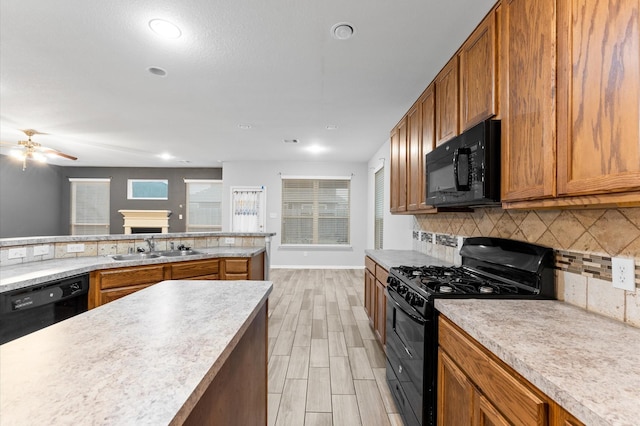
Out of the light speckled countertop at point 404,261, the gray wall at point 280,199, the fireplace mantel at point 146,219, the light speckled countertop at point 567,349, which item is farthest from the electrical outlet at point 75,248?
the fireplace mantel at point 146,219

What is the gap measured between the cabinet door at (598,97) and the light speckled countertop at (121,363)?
1301mm

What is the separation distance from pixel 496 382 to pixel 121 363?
3.76 feet

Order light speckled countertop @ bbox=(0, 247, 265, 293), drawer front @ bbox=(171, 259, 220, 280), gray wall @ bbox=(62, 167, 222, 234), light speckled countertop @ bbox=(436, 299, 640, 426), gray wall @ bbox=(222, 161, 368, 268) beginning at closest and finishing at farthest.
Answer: light speckled countertop @ bbox=(436, 299, 640, 426)
light speckled countertop @ bbox=(0, 247, 265, 293)
drawer front @ bbox=(171, 259, 220, 280)
gray wall @ bbox=(222, 161, 368, 268)
gray wall @ bbox=(62, 167, 222, 234)

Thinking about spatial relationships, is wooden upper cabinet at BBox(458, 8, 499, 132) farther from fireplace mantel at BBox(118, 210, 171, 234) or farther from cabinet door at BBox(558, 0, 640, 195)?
fireplace mantel at BBox(118, 210, 171, 234)

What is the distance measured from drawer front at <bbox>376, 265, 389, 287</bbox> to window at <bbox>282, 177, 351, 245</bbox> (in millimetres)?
4049

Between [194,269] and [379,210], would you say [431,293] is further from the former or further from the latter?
[379,210]

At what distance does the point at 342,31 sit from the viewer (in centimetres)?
194

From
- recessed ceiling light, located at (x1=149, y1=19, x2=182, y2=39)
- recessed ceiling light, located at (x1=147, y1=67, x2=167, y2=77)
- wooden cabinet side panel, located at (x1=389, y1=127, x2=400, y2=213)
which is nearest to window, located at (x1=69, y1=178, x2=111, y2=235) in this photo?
recessed ceiling light, located at (x1=147, y1=67, x2=167, y2=77)

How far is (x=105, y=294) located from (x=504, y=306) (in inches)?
114

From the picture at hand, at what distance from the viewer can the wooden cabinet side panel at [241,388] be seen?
2.73 feet

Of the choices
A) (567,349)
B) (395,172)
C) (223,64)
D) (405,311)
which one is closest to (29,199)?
(223,64)

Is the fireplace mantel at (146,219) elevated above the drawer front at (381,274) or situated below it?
above

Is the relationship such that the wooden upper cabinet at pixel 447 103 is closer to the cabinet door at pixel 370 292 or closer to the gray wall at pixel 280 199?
the cabinet door at pixel 370 292

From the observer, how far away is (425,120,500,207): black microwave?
1494 millimetres
